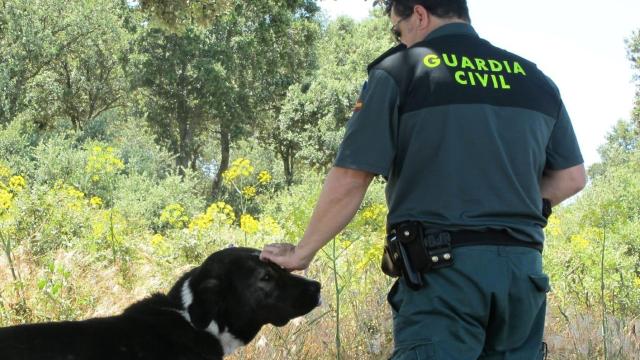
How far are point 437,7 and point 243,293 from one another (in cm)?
171

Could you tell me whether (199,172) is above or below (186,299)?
below

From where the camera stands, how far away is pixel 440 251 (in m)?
2.85

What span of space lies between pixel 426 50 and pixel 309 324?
2.49 metres

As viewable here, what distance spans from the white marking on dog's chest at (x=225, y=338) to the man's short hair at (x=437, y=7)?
1827 mm

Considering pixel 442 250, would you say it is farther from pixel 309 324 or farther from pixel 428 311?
pixel 309 324

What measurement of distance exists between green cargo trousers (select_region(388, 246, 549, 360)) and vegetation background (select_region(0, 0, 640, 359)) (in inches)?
69.8

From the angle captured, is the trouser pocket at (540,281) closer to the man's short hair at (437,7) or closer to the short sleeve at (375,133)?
the short sleeve at (375,133)

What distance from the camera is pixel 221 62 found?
33906 mm

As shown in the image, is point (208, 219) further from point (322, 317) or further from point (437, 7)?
point (437, 7)

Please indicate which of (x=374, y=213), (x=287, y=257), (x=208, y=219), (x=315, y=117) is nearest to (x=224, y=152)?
(x=315, y=117)

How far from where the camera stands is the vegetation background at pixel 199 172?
18.9 ft

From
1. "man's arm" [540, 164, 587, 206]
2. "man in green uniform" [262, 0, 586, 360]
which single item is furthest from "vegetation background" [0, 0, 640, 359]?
"man in green uniform" [262, 0, 586, 360]

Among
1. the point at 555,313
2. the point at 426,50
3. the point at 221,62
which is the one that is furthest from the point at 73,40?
the point at 426,50

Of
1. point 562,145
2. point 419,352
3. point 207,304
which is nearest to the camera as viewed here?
point 419,352
